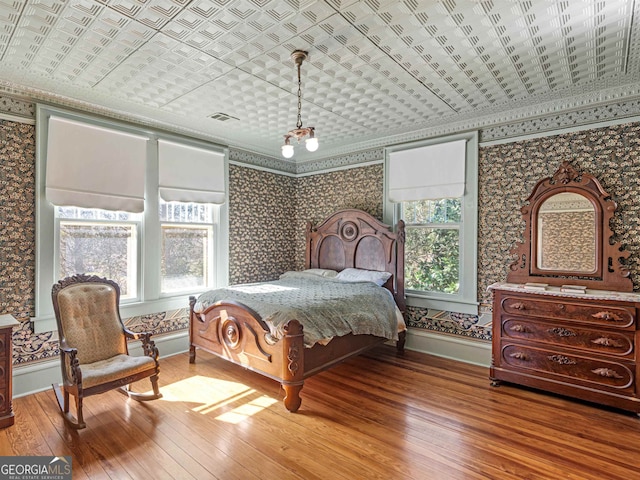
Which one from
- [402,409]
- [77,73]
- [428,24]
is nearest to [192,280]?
[77,73]

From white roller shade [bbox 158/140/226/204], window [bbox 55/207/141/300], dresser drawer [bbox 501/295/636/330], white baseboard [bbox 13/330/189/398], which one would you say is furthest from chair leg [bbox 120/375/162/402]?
dresser drawer [bbox 501/295/636/330]

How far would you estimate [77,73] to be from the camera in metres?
3.05

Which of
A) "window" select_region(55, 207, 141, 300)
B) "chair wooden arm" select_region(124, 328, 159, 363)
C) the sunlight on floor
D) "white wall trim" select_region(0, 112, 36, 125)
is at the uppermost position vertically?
"white wall trim" select_region(0, 112, 36, 125)

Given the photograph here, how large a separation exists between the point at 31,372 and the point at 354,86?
4101 mm

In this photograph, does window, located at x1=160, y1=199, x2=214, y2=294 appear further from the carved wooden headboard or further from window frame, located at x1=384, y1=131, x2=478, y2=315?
window frame, located at x1=384, y1=131, x2=478, y2=315

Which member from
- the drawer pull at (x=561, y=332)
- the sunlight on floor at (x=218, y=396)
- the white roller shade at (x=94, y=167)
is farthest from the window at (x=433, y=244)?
the white roller shade at (x=94, y=167)

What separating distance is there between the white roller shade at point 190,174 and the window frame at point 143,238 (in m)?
0.08

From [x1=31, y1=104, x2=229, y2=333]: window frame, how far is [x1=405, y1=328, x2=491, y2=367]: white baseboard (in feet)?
8.83

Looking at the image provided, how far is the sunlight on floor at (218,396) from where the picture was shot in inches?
115

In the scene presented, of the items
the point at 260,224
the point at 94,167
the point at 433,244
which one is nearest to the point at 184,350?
the point at 260,224

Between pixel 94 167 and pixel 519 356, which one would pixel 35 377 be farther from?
pixel 519 356

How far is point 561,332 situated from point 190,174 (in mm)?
4427

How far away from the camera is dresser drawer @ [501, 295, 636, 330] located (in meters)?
2.93

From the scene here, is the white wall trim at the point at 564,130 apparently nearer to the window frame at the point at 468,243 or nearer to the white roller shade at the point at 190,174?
the window frame at the point at 468,243
